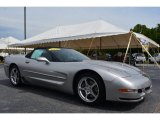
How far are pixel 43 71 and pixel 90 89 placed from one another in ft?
4.40

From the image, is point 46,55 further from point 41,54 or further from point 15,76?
point 15,76

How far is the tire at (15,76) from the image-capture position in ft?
21.2

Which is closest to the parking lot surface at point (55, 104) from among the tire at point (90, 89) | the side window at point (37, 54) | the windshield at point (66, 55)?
the tire at point (90, 89)

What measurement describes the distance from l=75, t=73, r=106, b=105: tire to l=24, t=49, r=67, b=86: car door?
0.41m

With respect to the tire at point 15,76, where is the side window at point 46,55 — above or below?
above

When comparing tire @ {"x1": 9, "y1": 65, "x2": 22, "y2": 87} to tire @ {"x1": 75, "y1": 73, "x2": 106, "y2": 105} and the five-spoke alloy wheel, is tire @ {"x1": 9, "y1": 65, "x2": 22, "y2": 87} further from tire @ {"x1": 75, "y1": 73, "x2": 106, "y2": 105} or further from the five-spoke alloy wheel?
tire @ {"x1": 75, "y1": 73, "x2": 106, "y2": 105}

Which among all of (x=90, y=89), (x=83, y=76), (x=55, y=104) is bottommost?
(x=55, y=104)

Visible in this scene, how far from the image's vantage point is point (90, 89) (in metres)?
4.77

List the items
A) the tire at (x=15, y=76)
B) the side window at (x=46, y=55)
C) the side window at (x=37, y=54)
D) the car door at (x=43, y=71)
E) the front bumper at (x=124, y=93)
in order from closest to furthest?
the front bumper at (x=124, y=93), the car door at (x=43, y=71), the side window at (x=46, y=55), the side window at (x=37, y=54), the tire at (x=15, y=76)

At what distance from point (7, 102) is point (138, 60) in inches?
1002

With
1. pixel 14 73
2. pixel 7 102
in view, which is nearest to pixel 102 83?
pixel 7 102

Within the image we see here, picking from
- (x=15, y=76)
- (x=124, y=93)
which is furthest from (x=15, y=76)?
(x=124, y=93)

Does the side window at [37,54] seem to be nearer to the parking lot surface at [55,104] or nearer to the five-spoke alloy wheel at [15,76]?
the five-spoke alloy wheel at [15,76]

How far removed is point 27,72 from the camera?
609cm
